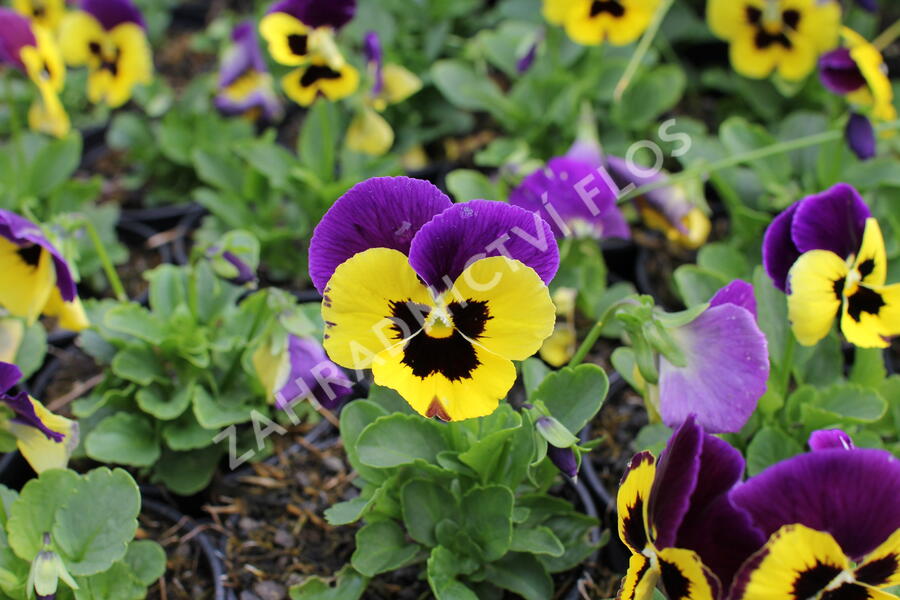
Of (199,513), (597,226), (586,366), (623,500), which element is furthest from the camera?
(597,226)

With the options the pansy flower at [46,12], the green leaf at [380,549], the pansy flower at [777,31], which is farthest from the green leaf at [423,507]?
the pansy flower at [46,12]

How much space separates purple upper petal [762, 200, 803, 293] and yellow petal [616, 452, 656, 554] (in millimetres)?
374

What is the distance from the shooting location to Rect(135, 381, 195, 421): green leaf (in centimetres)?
161

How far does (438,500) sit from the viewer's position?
1387mm

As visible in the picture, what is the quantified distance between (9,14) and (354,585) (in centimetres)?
136

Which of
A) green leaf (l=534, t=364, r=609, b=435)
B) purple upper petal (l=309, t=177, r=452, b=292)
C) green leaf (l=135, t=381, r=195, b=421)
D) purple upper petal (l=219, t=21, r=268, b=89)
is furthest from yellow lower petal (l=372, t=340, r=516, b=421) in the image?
purple upper petal (l=219, t=21, r=268, b=89)

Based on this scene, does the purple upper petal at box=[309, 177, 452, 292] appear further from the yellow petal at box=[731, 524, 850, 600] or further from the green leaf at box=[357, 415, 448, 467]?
the yellow petal at box=[731, 524, 850, 600]

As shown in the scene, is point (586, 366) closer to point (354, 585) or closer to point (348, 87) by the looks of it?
point (354, 585)

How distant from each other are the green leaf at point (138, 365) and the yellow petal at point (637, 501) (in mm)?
927

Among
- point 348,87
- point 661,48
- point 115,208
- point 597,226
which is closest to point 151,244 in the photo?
point 115,208

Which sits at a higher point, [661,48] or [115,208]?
[661,48]

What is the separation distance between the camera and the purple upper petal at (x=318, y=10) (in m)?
1.82

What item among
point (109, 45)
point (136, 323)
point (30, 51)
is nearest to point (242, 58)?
point (109, 45)

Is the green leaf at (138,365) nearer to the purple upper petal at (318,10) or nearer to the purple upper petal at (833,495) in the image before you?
the purple upper petal at (318,10)
